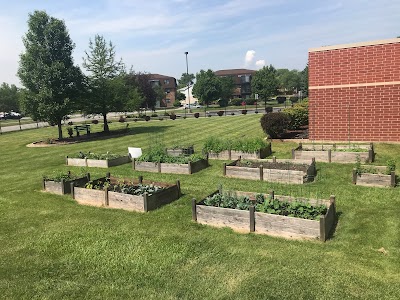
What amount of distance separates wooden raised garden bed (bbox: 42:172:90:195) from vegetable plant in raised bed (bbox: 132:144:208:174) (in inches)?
117

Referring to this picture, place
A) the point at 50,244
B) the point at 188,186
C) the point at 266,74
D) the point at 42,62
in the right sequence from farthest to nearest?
the point at 266,74, the point at 42,62, the point at 188,186, the point at 50,244

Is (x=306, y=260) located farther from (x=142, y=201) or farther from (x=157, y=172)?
(x=157, y=172)

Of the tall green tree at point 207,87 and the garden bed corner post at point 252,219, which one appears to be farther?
the tall green tree at point 207,87

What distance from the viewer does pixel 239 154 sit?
50.5 feet

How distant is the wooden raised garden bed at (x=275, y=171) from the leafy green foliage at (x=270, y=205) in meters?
3.02

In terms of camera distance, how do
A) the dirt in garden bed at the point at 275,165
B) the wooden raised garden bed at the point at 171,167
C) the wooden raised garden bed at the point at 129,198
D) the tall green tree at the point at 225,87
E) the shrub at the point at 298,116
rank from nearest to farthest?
1. the wooden raised garden bed at the point at 129,198
2. the dirt in garden bed at the point at 275,165
3. the wooden raised garden bed at the point at 171,167
4. the shrub at the point at 298,116
5. the tall green tree at the point at 225,87

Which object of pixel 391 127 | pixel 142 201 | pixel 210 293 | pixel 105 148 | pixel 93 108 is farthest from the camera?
pixel 93 108

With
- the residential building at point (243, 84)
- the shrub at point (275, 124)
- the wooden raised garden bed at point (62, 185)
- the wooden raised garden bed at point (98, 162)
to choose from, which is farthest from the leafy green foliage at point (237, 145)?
the residential building at point (243, 84)

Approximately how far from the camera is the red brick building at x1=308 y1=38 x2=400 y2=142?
646 inches

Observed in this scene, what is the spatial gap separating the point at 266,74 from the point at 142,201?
70447 mm

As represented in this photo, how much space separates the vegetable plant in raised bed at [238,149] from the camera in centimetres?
1512

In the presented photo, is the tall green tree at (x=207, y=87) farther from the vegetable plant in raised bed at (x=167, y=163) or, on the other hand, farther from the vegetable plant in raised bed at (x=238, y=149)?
the vegetable plant in raised bed at (x=167, y=163)

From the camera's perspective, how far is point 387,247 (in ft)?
22.2

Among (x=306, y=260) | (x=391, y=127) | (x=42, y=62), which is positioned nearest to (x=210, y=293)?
(x=306, y=260)
